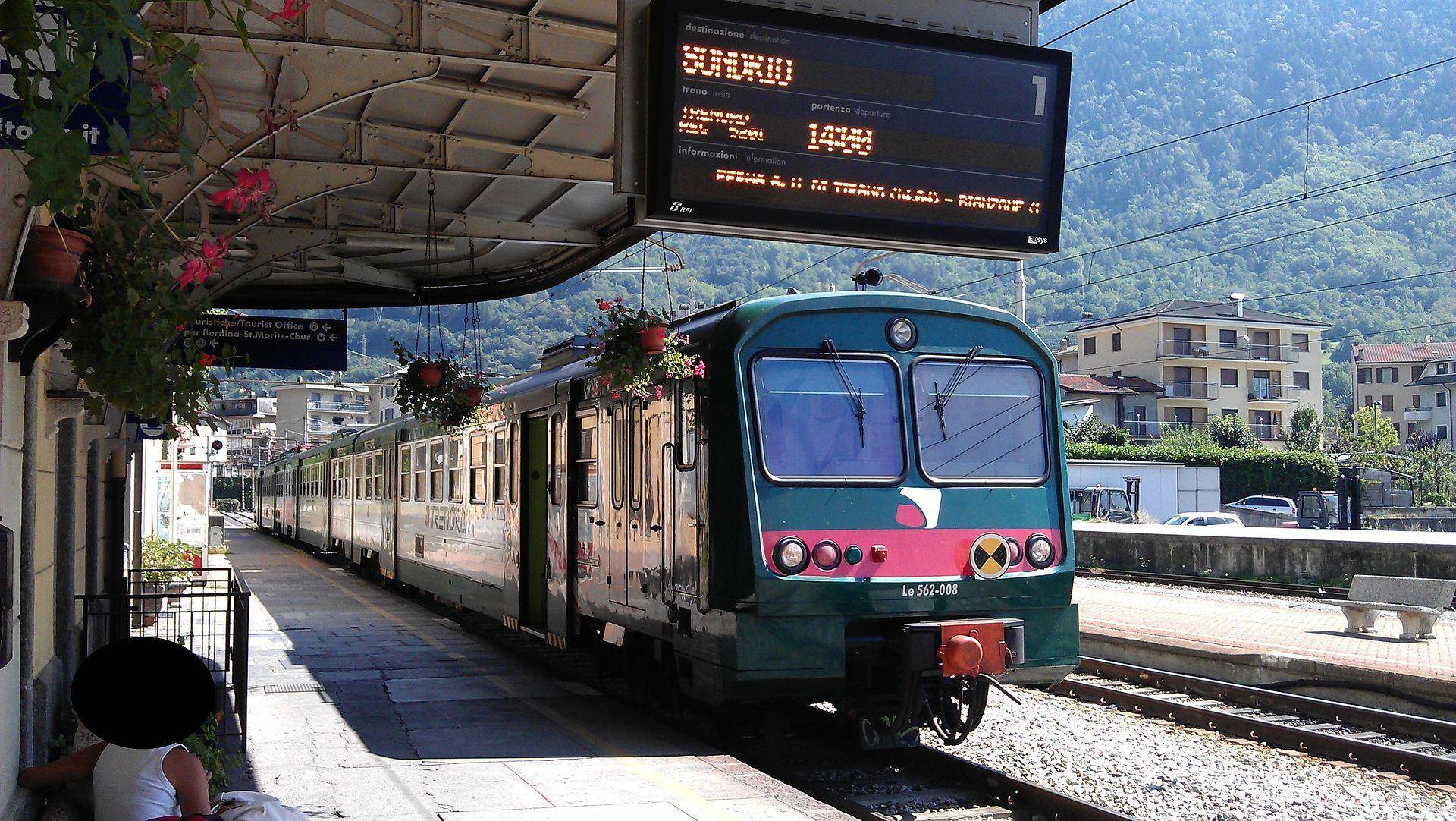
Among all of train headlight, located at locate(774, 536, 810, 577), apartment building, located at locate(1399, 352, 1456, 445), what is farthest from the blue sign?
apartment building, located at locate(1399, 352, 1456, 445)

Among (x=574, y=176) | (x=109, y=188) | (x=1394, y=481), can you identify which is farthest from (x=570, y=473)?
(x=1394, y=481)

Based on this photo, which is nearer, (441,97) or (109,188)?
(109,188)

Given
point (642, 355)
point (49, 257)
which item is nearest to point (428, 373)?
point (642, 355)

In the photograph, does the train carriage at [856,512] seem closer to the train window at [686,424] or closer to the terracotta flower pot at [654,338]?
the train window at [686,424]

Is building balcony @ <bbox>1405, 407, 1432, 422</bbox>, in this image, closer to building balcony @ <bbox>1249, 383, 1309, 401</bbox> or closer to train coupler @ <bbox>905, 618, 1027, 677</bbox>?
building balcony @ <bbox>1249, 383, 1309, 401</bbox>

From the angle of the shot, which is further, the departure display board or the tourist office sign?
the tourist office sign

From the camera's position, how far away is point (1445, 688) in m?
10.5

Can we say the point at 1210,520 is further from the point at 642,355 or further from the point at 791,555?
the point at 791,555

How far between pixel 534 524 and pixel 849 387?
16.5ft

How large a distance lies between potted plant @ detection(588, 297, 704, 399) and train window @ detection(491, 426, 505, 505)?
428cm

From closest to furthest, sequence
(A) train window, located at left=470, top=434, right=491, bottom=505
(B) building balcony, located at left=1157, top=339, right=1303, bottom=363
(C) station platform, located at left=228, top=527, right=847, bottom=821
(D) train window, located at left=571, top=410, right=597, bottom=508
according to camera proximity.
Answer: (C) station platform, located at left=228, top=527, right=847, bottom=821
(D) train window, located at left=571, top=410, right=597, bottom=508
(A) train window, located at left=470, top=434, right=491, bottom=505
(B) building balcony, located at left=1157, top=339, right=1303, bottom=363

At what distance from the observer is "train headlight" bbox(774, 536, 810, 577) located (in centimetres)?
755

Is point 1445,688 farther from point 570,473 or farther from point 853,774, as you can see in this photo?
point 570,473

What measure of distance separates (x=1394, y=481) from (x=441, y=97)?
5950 centimetres
